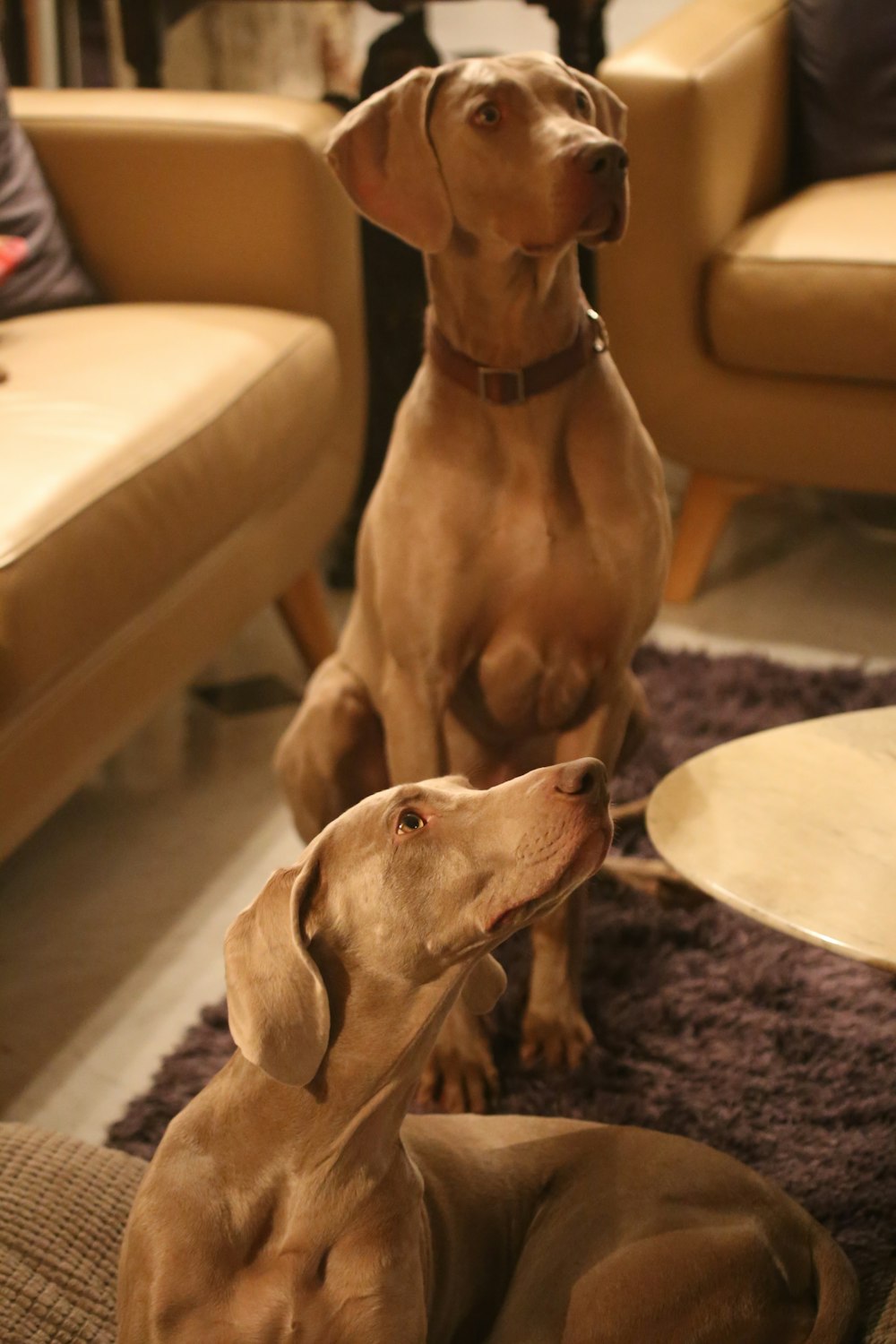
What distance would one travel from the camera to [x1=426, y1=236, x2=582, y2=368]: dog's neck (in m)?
1.42

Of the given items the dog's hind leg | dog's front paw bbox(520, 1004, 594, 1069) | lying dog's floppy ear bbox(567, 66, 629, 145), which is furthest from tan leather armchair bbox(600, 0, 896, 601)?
dog's front paw bbox(520, 1004, 594, 1069)

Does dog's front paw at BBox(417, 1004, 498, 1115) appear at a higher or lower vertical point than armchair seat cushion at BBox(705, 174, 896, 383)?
lower

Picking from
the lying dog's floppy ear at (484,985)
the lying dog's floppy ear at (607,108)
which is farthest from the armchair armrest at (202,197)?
the lying dog's floppy ear at (484,985)

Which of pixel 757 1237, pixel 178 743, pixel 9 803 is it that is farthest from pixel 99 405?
pixel 757 1237

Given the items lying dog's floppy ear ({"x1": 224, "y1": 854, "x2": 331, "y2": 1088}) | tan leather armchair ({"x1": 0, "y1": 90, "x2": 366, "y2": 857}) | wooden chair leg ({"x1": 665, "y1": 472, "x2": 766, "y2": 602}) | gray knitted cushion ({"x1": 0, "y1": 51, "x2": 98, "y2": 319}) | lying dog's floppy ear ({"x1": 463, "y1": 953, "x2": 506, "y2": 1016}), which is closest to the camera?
lying dog's floppy ear ({"x1": 224, "y1": 854, "x2": 331, "y2": 1088})

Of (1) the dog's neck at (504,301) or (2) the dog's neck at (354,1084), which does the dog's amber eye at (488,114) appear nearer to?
(1) the dog's neck at (504,301)

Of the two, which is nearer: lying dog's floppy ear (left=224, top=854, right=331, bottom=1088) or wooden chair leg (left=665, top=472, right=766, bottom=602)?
lying dog's floppy ear (left=224, top=854, right=331, bottom=1088)

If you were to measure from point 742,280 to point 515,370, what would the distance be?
1072 mm

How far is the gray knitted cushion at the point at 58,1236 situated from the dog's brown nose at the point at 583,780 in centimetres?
66

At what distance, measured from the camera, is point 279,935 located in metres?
0.97

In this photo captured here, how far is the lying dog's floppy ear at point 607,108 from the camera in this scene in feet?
4.84

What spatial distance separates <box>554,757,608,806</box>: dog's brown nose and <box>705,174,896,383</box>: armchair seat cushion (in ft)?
5.12

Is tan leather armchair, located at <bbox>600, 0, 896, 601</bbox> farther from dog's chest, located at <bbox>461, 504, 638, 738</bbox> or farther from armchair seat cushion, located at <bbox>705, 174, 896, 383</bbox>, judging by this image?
dog's chest, located at <bbox>461, 504, 638, 738</bbox>

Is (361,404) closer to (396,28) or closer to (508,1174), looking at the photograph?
(396,28)
